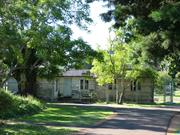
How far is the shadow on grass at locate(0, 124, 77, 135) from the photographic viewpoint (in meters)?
16.7

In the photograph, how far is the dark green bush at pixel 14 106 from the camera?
19.7 metres

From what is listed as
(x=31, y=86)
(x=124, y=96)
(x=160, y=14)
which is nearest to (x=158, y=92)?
(x=124, y=96)

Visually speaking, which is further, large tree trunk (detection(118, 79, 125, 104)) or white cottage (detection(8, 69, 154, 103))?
white cottage (detection(8, 69, 154, 103))

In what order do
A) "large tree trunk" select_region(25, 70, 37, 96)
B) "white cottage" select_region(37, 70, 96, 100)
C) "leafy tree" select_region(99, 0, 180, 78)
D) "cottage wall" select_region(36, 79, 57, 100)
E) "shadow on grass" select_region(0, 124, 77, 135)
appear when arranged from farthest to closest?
"white cottage" select_region(37, 70, 96, 100)
"cottage wall" select_region(36, 79, 57, 100)
"large tree trunk" select_region(25, 70, 37, 96)
"shadow on grass" select_region(0, 124, 77, 135)
"leafy tree" select_region(99, 0, 180, 78)

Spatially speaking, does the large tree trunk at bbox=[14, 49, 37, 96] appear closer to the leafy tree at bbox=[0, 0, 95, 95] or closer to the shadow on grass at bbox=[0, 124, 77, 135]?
the leafy tree at bbox=[0, 0, 95, 95]

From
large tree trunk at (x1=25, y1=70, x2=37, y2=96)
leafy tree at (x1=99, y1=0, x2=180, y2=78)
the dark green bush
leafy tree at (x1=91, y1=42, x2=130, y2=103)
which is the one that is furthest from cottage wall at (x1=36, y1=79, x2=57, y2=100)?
leafy tree at (x1=99, y1=0, x2=180, y2=78)

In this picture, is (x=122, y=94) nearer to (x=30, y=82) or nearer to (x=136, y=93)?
(x=136, y=93)

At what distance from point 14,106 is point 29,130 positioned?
6.52 metres

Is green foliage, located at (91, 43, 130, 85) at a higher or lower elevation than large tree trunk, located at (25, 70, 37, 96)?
higher

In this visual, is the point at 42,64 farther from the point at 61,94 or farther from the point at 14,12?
the point at 14,12

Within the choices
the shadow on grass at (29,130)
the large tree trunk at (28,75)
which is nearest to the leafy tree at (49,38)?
the large tree trunk at (28,75)

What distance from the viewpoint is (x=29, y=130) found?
17594 millimetres

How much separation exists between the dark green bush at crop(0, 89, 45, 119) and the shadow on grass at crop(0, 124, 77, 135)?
1235 mm

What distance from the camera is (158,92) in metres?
68.1
